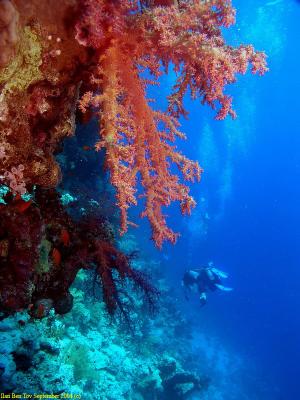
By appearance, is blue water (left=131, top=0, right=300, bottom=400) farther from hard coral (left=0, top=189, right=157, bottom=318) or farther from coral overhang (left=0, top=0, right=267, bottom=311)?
coral overhang (left=0, top=0, right=267, bottom=311)

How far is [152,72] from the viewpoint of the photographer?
3104 millimetres

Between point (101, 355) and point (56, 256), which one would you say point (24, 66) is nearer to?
point (56, 256)

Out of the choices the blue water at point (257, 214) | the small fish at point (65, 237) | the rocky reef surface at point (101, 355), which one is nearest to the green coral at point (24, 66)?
the small fish at point (65, 237)

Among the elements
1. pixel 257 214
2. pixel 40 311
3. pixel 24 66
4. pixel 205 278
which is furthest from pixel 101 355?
pixel 257 214

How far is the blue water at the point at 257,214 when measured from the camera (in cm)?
3076

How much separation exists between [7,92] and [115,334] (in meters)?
9.28

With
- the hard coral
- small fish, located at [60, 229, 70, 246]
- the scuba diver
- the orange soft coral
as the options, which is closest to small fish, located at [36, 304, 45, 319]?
the hard coral


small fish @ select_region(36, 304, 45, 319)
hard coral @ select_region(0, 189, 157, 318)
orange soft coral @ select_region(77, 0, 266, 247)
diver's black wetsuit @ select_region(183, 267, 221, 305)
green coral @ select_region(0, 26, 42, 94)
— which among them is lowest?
small fish @ select_region(36, 304, 45, 319)

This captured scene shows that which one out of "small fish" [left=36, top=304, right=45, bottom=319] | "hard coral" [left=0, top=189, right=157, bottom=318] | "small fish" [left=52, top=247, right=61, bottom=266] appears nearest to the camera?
"hard coral" [left=0, top=189, right=157, bottom=318]

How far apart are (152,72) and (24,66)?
124 cm

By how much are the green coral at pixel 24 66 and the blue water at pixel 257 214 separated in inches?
976

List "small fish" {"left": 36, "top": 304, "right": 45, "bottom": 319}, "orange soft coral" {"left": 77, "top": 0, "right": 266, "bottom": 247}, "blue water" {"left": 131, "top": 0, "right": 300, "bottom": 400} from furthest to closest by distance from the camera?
"blue water" {"left": 131, "top": 0, "right": 300, "bottom": 400}, "small fish" {"left": 36, "top": 304, "right": 45, "bottom": 319}, "orange soft coral" {"left": 77, "top": 0, "right": 266, "bottom": 247}

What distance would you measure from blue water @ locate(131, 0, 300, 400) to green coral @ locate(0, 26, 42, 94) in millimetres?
24779

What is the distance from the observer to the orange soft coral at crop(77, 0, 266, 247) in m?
2.29
